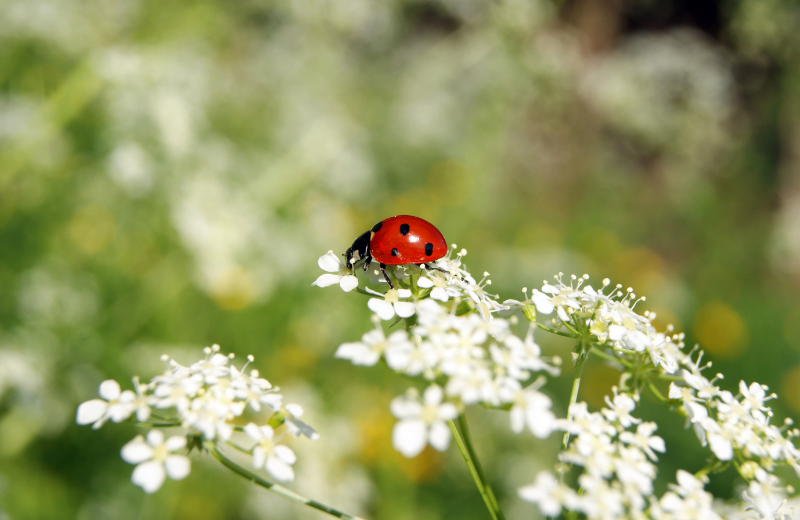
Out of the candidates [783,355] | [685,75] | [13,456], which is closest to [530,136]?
[685,75]

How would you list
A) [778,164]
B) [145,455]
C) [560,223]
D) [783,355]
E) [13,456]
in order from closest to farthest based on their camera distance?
[145,455]
[13,456]
[783,355]
[560,223]
[778,164]

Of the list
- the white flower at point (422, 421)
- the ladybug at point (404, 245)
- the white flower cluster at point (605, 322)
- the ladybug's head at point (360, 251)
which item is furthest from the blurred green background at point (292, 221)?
the white flower at point (422, 421)

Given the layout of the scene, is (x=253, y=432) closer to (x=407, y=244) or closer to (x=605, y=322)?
(x=407, y=244)

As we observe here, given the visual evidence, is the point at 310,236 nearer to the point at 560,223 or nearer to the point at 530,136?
the point at 560,223

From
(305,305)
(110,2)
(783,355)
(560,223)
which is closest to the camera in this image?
(305,305)

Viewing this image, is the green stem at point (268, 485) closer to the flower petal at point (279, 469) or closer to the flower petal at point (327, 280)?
the flower petal at point (279, 469)

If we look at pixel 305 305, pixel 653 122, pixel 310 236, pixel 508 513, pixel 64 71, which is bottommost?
pixel 508 513
